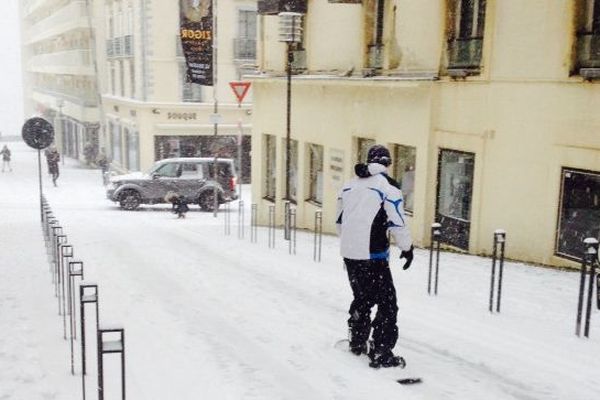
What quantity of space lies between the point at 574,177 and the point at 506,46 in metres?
2.55

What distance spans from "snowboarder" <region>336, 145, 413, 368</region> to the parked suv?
757 inches

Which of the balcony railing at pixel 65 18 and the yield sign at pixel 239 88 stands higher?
the balcony railing at pixel 65 18

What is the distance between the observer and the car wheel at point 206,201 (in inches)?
971

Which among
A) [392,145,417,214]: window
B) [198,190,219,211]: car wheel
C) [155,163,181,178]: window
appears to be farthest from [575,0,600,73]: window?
[155,163,181,178]: window

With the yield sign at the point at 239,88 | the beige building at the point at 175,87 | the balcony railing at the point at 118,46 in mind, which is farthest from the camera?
the balcony railing at the point at 118,46

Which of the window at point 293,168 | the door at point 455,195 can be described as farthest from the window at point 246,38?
the door at point 455,195

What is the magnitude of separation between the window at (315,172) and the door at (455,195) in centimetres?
447

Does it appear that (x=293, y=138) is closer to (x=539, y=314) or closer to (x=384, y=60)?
(x=384, y=60)

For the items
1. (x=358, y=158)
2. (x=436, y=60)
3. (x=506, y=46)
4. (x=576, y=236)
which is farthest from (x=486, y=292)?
(x=358, y=158)

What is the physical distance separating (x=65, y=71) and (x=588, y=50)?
163ft

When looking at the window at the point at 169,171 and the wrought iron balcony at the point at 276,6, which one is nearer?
the wrought iron balcony at the point at 276,6

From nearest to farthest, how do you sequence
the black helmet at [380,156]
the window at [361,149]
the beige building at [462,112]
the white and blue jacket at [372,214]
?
the white and blue jacket at [372,214] < the black helmet at [380,156] < the beige building at [462,112] < the window at [361,149]

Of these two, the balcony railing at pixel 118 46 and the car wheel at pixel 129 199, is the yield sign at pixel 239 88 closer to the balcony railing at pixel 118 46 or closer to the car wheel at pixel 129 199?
the car wheel at pixel 129 199

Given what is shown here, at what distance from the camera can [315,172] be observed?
55.6ft
